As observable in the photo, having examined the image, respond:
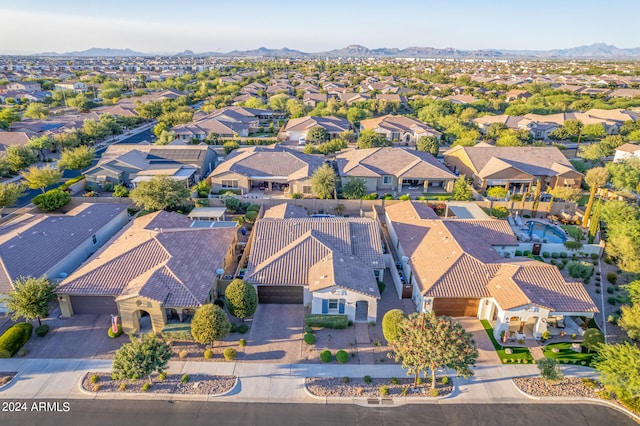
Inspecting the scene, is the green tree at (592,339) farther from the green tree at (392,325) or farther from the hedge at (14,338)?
the hedge at (14,338)

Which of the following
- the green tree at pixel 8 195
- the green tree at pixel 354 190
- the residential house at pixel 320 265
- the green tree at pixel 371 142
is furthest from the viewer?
the green tree at pixel 371 142

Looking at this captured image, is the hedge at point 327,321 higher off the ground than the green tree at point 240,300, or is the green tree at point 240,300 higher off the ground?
the green tree at point 240,300

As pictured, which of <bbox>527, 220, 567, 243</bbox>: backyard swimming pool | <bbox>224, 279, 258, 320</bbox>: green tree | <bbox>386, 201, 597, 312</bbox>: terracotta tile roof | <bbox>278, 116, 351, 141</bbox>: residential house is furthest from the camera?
<bbox>278, 116, 351, 141</bbox>: residential house

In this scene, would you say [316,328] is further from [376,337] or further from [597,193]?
[597,193]

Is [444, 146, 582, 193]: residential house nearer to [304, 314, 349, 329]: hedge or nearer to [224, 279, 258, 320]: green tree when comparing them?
[304, 314, 349, 329]: hedge

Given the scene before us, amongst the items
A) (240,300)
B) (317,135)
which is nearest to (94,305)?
(240,300)

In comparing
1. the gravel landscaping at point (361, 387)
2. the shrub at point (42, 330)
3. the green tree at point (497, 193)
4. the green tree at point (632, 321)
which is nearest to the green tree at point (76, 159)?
the shrub at point (42, 330)

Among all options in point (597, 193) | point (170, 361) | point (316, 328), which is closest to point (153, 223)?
point (170, 361)

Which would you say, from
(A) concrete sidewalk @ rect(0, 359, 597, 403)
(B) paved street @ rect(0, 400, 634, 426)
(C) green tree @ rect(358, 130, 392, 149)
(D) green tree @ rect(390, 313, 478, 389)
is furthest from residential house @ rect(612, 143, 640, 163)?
(D) green tree @ rect(390, 313, 478, 389)
